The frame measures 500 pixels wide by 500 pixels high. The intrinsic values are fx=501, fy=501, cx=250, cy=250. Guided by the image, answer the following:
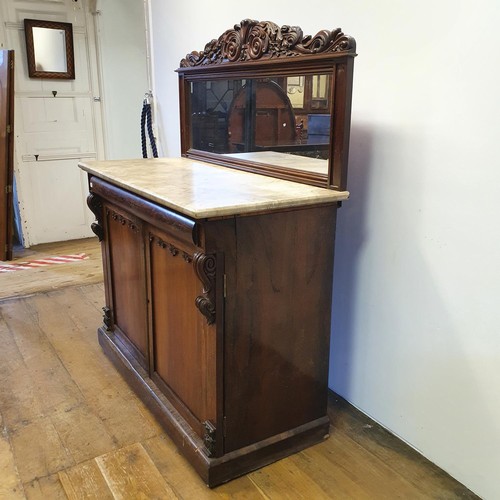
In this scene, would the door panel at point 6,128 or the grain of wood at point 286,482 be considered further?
the door panel at point 6,128

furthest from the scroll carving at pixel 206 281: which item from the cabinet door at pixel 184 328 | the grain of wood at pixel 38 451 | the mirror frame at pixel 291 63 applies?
the grain of wood at pixel 38 451

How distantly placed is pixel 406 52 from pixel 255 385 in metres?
1.25

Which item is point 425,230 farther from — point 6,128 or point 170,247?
point 6,128

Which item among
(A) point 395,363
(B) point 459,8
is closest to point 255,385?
(A) point 395,363

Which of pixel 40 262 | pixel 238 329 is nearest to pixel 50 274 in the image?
pixel 40 262

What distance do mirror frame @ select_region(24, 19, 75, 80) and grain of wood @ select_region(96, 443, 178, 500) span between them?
3.48 meters

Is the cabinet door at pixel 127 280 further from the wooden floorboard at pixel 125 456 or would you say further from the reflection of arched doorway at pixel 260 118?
the reflection of arched doorway at pixel 260 118

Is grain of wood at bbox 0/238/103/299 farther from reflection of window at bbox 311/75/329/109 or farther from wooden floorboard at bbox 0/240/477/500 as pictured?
reflection of window at bbox 311/75/329/109

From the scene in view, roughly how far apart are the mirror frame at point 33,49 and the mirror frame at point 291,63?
244cm

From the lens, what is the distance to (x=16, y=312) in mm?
3182

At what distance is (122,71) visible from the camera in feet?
15.2

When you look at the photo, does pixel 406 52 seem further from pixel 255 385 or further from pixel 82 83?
pixel 82 83

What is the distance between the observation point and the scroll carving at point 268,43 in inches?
64.4

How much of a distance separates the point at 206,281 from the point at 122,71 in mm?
3705
